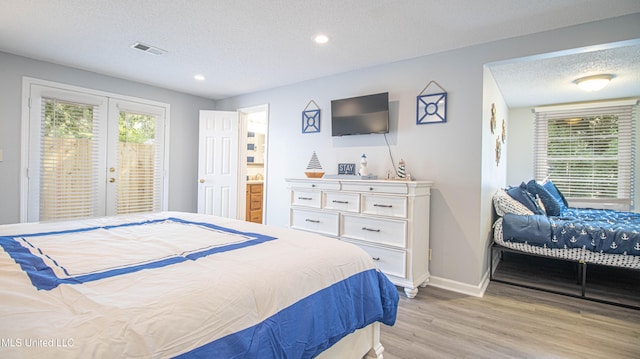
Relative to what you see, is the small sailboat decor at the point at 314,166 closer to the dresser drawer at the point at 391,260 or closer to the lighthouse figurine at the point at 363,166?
the lighthouse figurine at the point at 363,166

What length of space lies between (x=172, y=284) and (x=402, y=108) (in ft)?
9.63

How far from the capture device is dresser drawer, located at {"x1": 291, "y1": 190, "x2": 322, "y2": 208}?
3307mm

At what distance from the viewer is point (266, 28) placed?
2590mm

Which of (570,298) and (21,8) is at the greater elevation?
(21,8)

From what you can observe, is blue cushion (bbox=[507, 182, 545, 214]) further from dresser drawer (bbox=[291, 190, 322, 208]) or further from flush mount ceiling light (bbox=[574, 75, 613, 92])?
dresser drawer (bbox=[291, 190, 322, 208])

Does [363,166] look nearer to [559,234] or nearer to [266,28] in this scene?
[266,28]

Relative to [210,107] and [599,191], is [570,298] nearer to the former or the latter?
[599,191]

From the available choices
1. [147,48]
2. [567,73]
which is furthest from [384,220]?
[147,48]

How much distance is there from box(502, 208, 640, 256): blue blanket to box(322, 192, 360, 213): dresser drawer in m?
1.64

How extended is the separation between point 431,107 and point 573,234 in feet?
5.95

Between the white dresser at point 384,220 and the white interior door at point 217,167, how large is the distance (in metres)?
1.94

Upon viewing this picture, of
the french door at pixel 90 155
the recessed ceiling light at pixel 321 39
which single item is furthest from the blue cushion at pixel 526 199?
the french door at pixel 90 155

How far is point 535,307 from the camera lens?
2559 mm

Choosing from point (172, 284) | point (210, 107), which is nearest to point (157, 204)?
point (210, 107)
